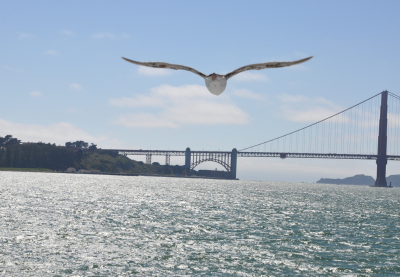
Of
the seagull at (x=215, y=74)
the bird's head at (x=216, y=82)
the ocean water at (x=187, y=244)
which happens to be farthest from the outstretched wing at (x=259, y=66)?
the ocean water at (x=187, y=244)

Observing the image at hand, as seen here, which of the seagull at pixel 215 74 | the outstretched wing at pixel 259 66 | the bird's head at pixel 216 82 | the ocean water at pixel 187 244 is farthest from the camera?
the ocean water at pixel 187 244

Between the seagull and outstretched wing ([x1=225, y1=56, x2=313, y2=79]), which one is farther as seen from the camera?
the seagull

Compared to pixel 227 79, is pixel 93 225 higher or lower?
lower

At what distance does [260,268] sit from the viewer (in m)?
28.1

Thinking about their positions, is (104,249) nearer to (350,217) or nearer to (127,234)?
(127,234)

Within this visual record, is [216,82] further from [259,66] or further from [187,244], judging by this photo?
[187,244]

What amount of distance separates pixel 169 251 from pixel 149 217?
66.6 ft

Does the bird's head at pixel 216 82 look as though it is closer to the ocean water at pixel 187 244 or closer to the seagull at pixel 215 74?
the seagull at pixel 215 74

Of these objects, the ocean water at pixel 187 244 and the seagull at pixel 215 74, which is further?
the ocean water at pixel 187 244

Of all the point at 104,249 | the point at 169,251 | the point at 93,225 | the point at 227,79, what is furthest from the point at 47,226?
the point at 227,79

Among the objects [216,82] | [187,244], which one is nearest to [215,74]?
[216,82]

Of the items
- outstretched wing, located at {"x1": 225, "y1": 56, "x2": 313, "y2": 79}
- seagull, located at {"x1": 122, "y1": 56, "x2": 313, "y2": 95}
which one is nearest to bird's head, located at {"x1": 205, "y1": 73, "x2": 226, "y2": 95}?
seagull, located at {"x1": 122, "y1": 56, "x2": 313, "y2": 95}

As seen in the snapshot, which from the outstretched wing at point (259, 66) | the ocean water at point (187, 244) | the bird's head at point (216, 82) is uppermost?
the outstretched wing at point (259, 66)

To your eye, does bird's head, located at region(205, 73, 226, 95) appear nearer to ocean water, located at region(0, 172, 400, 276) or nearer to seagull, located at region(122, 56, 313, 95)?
seagull, located at region(122, 56, 313, 95)
